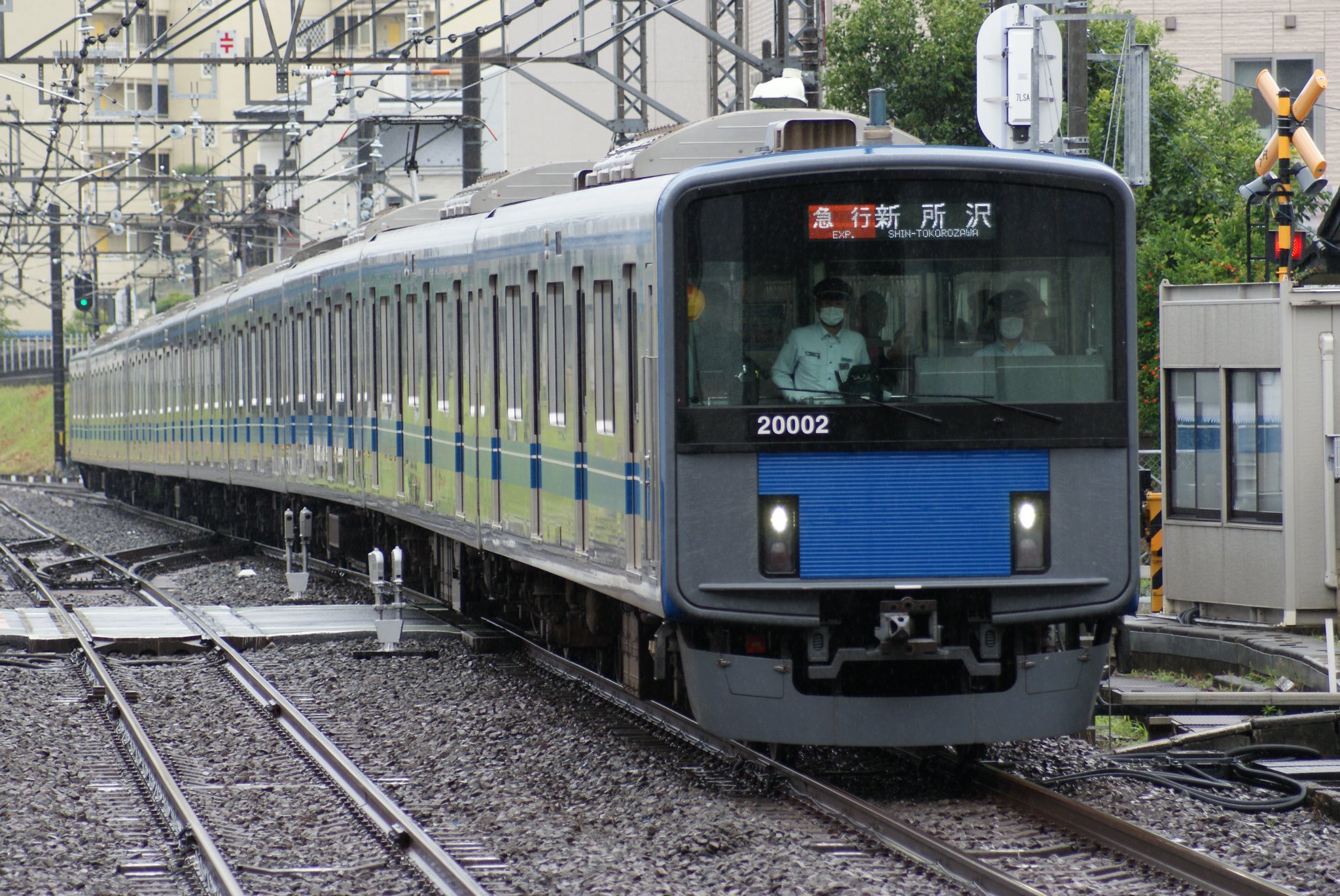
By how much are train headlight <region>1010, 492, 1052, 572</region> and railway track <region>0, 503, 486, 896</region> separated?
101 inches

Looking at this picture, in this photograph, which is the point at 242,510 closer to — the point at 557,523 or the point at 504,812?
the point at 557,523

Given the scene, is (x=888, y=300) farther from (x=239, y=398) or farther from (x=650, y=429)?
(x=239, y=398)

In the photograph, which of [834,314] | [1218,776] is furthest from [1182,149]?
[834,314]

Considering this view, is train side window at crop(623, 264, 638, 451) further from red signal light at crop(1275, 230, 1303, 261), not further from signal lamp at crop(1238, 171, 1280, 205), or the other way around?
red signal light at crop(1275, 230, 1303, 261)

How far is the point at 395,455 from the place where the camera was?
51.9 feet

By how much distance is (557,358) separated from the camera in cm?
1087

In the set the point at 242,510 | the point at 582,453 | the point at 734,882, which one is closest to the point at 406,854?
the point at 734,882

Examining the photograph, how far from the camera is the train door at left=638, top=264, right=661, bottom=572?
8.53 m

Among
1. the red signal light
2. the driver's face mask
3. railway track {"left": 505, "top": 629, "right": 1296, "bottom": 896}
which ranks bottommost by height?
railway track {"left": 505, "top": 629, "right": 1296, "bottom": 896}

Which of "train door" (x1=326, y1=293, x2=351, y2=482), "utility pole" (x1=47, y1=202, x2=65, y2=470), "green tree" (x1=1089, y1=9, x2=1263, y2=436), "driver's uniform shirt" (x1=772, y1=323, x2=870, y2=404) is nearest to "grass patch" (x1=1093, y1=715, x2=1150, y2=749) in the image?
"driver's uniform shirt" (x1=772, y1=323, x2=870, y2=404)

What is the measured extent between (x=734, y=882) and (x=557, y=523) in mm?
4172

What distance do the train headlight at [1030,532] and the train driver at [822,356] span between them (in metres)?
0.84

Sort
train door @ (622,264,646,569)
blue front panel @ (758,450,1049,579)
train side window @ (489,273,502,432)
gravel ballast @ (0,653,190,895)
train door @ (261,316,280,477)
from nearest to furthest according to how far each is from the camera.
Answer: gravel ballast @ (0,653,190,895) → blue front panel @ (758,450,1049,579) → train door @ (622,264,646,569) → train side window @ (489,273,502,432) → train door @ (261,316,280,477)

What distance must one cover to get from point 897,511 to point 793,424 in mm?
530
